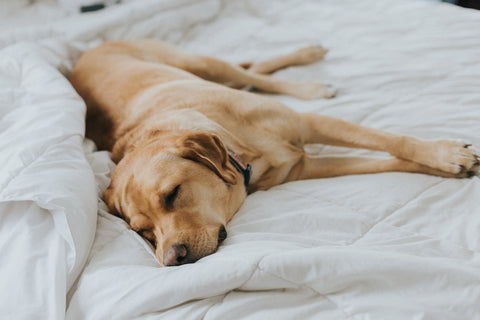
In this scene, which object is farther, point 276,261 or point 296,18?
point 296,18

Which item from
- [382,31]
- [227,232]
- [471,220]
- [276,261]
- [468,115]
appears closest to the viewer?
[276,261]

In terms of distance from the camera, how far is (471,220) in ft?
4.23

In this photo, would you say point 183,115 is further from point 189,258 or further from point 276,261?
point 276,261

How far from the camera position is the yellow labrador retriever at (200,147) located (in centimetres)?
150

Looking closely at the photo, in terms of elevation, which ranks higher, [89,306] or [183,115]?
[183,115]

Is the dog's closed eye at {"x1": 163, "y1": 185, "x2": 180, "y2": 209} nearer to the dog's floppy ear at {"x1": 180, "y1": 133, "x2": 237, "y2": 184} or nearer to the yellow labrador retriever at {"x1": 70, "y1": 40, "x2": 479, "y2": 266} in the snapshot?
the yellow labrador retriever at {"x1": 70, "y1": 40, "x2": 479, "y2": 266}

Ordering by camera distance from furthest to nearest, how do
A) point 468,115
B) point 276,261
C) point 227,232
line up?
point 468,115, point 227,232, point 276,261

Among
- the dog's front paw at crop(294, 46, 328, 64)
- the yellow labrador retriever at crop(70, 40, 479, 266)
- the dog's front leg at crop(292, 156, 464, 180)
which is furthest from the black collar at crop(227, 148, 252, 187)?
the dog's front paw at crop(294, 46, 328, 64)

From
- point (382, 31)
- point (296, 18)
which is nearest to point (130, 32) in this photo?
point (296, 18)

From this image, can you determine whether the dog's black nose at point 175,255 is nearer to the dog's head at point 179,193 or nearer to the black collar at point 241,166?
the dog's head at point 179,193

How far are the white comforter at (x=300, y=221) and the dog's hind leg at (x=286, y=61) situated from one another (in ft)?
0.21

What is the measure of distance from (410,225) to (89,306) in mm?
985

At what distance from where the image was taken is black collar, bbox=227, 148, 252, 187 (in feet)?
5.58

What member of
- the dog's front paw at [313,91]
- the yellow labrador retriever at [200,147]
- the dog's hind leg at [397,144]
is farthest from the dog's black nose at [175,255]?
the dog's front paw at [313,91]
